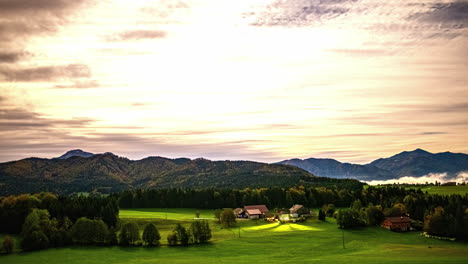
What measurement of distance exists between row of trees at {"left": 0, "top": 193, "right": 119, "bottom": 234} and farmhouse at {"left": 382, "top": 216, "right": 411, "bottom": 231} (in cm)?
8093

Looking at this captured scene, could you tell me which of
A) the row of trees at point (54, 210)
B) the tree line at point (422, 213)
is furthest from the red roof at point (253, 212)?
the row of trees at point (54, 210)

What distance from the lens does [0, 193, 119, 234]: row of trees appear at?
380 ft

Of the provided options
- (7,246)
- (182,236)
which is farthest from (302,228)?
(7,246)

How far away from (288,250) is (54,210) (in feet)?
236

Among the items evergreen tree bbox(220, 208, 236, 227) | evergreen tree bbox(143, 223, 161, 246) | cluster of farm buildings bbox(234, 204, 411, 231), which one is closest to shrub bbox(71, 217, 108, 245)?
evergreen tree bbox(143, 223, 161, 246)

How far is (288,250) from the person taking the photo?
88.2 m

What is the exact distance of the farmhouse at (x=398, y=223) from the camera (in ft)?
390

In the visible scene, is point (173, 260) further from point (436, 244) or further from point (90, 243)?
point (436, 244)

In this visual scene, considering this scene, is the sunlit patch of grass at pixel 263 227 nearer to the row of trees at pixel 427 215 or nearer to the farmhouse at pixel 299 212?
the farmhouse at pixel 299 212

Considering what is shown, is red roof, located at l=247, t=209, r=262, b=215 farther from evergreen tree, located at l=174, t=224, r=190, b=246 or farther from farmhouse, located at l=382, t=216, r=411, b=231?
evergreen tree, located at l=174, t=224, r=190, b=246

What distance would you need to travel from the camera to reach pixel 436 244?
311ft

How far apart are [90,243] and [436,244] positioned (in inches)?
3271

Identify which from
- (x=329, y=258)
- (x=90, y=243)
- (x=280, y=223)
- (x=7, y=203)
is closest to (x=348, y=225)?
(x=280, y=223)

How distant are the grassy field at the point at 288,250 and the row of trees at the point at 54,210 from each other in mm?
17945
